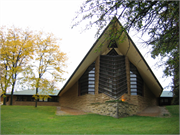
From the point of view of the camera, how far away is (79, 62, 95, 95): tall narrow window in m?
16.3

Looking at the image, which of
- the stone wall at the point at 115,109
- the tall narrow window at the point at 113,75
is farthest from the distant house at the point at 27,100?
the tall narrow window at the point at 113,75

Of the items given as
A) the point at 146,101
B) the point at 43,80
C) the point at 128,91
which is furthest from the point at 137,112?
the point at 43,80

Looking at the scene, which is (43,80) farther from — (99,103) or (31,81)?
(99,103)

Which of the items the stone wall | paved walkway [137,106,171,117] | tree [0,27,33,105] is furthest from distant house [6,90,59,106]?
paved walkway [137,106,171,117]

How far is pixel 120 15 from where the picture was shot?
15.4 feet

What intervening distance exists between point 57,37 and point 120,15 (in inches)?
562

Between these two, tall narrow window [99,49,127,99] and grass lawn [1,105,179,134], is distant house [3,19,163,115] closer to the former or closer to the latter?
tall narrow window [99,49,127,99]

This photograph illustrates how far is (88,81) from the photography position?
16.5 meters

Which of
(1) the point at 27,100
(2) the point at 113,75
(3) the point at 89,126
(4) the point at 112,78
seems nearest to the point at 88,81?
(4) the point at 112,78

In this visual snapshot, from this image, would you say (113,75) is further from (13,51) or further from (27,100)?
(27,100)

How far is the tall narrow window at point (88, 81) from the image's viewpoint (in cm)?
1634

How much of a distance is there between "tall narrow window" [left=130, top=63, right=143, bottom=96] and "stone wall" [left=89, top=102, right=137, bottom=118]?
1603mm

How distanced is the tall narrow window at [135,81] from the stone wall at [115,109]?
160 centimetres

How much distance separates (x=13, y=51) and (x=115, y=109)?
36.4 feet
